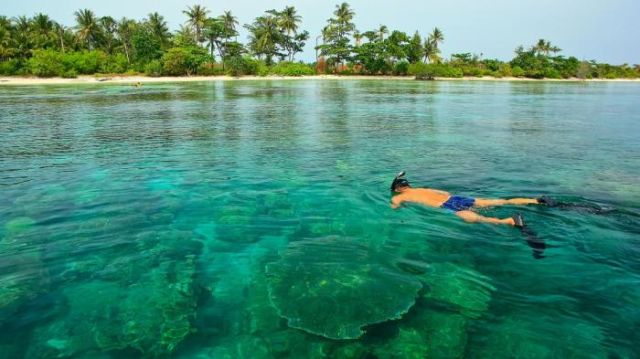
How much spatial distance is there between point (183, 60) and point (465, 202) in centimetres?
8354

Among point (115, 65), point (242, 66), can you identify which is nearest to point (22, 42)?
point (115, 65)

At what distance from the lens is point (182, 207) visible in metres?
10.3

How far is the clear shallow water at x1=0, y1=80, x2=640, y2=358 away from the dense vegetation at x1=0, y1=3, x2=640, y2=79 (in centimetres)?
7454

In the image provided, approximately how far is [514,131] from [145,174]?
18283 millimetres

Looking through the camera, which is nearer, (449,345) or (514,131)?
(449,345)

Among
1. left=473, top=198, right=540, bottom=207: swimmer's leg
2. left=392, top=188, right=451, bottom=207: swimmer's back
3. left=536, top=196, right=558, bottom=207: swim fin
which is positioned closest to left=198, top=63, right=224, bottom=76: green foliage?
left=392, top=188, right=451, bottom=207: swimmer's back

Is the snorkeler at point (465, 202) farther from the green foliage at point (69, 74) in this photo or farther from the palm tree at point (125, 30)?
the palm tree at point (125, 30)

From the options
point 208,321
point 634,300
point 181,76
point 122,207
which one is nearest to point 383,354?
point 208,321

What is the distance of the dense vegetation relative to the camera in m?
78.4

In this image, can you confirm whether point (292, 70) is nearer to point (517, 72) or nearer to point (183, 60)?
point (183, 60)

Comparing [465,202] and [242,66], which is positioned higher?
[242,66]

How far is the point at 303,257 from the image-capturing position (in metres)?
7.57

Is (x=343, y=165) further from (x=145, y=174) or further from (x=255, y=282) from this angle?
(x=255, y=282)

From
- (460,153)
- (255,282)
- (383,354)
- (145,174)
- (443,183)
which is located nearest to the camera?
(383,354)
